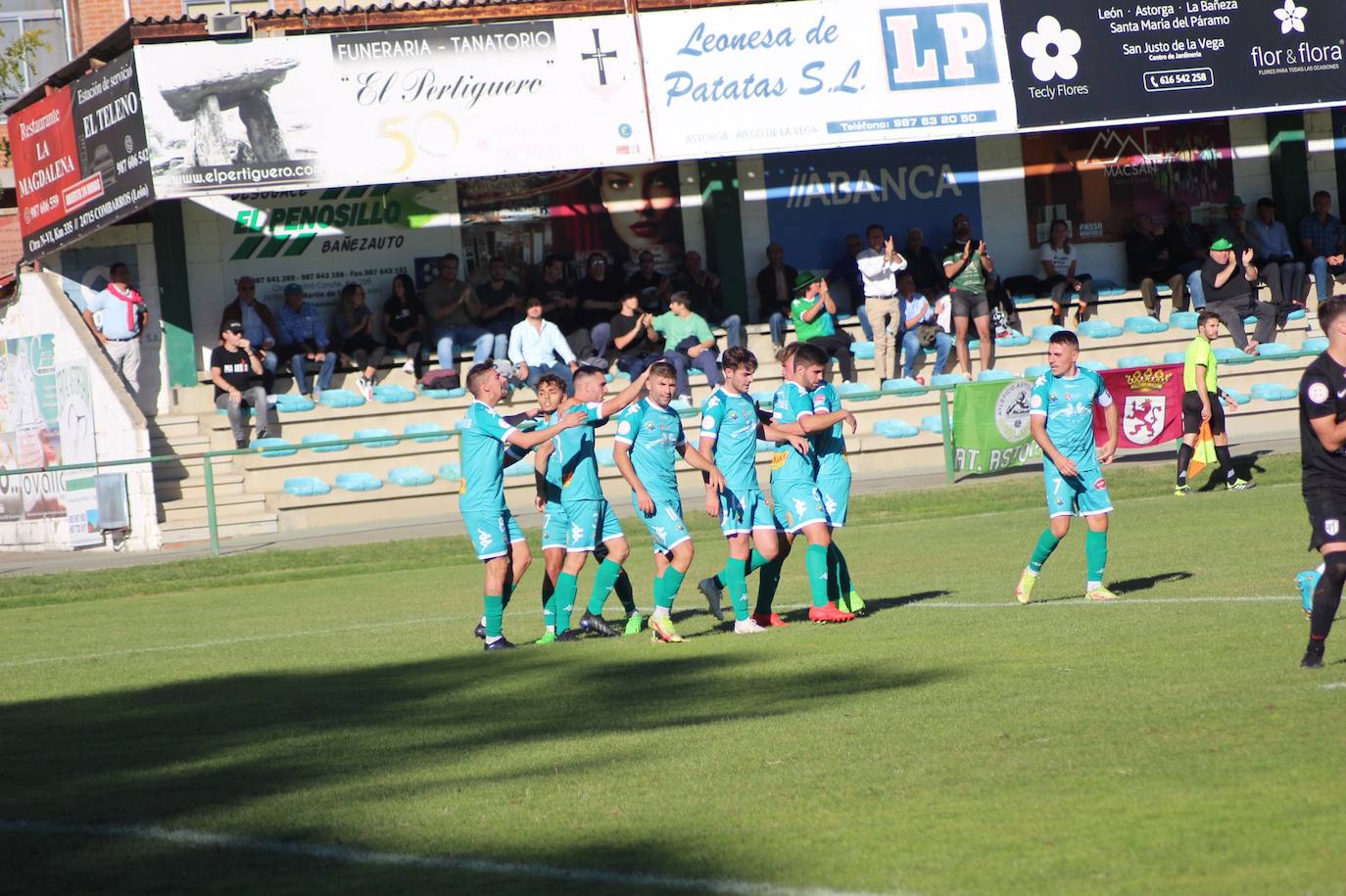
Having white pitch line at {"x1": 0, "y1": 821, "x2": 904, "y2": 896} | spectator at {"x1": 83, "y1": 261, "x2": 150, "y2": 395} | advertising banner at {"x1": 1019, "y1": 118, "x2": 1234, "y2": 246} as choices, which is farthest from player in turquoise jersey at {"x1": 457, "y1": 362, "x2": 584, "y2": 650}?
advertising banner at {"x1": 1019, "y1": 118, "x2": 1234, "y2": 246}

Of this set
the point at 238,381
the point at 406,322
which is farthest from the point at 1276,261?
the point at 238,381

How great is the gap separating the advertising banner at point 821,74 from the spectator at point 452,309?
158 inches

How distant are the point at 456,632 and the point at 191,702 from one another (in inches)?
126

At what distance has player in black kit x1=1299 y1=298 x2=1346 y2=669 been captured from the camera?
8062 mm

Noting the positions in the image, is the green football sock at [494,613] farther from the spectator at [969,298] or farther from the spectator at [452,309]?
the spectator at [969,298]

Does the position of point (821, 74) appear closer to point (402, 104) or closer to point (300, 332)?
point (402, 104)

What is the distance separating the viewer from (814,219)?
28.9 metres

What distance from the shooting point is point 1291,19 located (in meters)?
26.8

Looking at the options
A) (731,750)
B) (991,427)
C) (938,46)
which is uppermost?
(938,46)

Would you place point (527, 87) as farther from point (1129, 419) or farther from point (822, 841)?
point (822, 841)

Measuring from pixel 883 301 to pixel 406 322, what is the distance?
25.3 feet

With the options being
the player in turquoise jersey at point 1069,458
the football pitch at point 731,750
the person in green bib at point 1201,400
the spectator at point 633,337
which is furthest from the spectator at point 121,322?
the player in turquoise jersey at point 1069,458

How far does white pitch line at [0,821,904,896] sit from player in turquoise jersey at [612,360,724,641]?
17.0 ft

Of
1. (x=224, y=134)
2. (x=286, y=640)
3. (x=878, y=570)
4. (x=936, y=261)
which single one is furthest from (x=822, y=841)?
(x=936, y=261)
